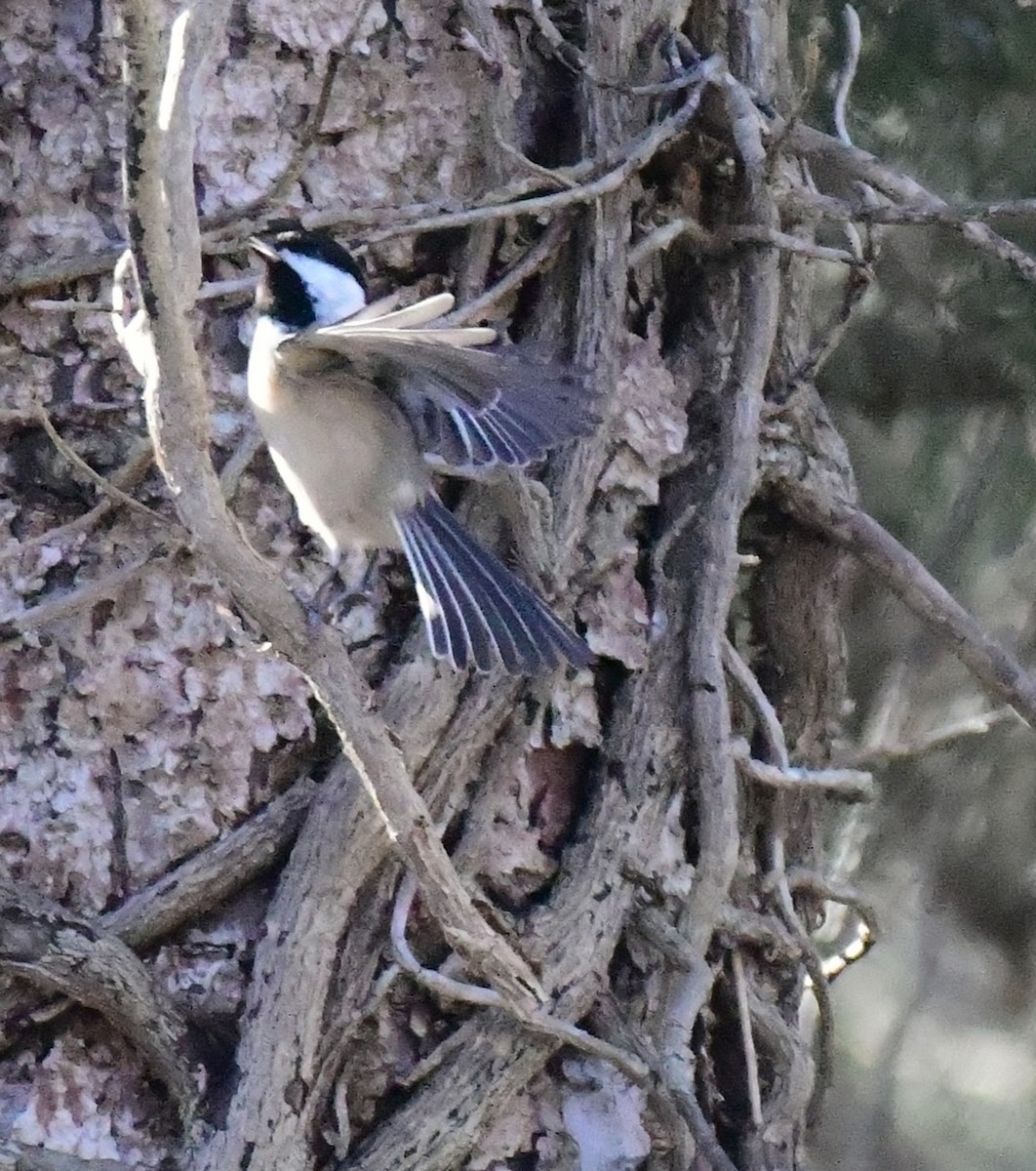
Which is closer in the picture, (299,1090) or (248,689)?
(299,1090)

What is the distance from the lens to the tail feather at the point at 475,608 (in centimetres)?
186

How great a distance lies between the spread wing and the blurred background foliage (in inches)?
37.7

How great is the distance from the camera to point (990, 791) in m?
3.16

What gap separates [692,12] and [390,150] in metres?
0.52

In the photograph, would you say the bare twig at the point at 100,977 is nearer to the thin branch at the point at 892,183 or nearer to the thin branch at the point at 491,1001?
the thin branch at the point at 491,1001

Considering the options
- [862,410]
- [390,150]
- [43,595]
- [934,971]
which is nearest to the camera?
[43,595]

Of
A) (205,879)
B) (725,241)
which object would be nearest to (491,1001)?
(205,879)

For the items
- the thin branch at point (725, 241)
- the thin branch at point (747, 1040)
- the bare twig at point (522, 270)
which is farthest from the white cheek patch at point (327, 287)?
the thin branch at point (747, 1040)

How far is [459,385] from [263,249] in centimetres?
27

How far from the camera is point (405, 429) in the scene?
2.20 m

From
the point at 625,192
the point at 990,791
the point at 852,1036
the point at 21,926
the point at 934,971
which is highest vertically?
the point at 625,192

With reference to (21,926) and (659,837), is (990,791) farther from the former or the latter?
(21,926)

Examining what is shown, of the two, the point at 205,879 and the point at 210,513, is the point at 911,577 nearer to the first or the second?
the point at 205,879

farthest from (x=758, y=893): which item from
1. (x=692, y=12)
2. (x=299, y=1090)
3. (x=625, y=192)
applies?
(x=692, y=12)
